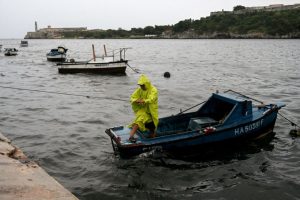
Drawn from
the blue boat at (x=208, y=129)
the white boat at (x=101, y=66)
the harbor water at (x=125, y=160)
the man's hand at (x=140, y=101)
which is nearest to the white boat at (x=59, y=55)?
the white boat at (x=101, y=66)

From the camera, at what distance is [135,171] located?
11.2 metres

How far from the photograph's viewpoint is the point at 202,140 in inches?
470

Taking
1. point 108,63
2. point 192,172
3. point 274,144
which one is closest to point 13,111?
point 192,172

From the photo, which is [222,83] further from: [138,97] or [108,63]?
[138,97]

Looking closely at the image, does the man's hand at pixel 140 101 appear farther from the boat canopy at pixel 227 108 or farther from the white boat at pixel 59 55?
the white boat at pixel 59 55

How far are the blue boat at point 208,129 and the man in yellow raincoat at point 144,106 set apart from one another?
457 millimetres

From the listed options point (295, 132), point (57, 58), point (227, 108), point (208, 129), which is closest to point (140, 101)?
point (208, 129)

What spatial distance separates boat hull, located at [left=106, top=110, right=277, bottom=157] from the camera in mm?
11328

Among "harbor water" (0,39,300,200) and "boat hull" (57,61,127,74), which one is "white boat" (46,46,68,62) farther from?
"harbor water" (0,39,300,200)

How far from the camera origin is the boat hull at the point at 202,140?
446 inches

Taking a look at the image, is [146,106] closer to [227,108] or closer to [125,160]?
[125,160]

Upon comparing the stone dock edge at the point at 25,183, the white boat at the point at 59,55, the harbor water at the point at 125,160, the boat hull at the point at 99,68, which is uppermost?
the white boat at the point at 59,55

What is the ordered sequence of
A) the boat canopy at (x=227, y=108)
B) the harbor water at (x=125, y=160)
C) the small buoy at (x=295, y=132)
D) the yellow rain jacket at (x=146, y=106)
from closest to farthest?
the harbor water at (x=125, y=160) → the yellow rain jacket at (x=146, y=106) → the boat canopy at (x=227, y=108) → the small buoy at (x=295, y=132)

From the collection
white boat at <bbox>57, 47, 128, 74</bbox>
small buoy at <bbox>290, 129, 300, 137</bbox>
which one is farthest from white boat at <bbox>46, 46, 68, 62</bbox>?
small buoy at <bbox>290, 129, 300, 137</bbox>
